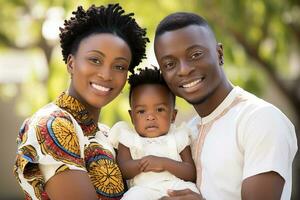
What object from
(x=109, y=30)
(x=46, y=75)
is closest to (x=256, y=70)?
(x=46, y=75)

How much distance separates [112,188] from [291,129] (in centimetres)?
94

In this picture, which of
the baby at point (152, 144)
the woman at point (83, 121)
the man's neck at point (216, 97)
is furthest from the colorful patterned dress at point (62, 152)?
the man's neck at point (216, 97)

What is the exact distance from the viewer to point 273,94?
43.8ft

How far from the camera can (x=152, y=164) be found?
3533mm

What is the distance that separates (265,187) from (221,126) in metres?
0.46

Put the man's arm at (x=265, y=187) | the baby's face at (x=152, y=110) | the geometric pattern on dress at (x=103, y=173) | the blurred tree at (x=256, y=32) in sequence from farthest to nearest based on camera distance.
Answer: the blurred tree at (x=256, y=32) < the baby's face at (x=152, y=110) < the geometric pattern on dress at (x=103, y=173) < the man's arm at (x=265, y=187)

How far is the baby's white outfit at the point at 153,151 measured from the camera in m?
3.49

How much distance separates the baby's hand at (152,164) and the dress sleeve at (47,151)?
0.42m

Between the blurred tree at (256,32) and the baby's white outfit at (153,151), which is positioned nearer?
the baby's white outfit at (153,151)

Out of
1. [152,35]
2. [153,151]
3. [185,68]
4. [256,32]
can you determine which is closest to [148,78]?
[185,68]

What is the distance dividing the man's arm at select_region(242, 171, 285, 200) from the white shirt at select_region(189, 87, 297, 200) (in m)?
0.03

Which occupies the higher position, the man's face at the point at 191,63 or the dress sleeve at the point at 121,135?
the man's face at the point at 191,63

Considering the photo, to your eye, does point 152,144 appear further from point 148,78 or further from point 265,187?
point 265,187

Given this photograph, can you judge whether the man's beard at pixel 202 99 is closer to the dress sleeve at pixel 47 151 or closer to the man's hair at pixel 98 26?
the man's hair at pixel 98 26
